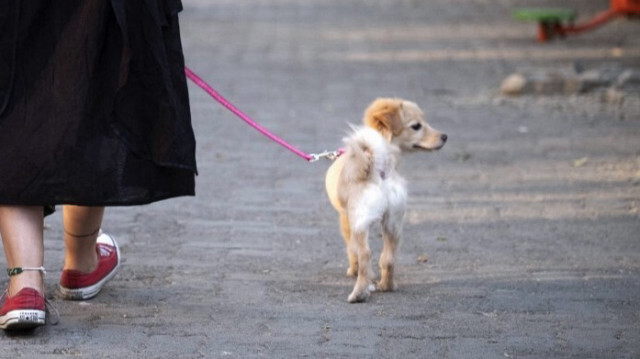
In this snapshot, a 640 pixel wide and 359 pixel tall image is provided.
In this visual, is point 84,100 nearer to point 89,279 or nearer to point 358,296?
point 89,279

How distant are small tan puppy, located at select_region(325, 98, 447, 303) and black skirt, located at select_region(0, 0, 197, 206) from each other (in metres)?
0.93

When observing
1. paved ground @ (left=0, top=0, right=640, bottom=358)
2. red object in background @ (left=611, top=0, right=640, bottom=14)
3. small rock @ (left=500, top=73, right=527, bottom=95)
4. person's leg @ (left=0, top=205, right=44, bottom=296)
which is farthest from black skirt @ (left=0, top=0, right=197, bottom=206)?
red object in background @ (left=611, top=0, right=640, bottom=14)

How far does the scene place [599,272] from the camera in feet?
18.8

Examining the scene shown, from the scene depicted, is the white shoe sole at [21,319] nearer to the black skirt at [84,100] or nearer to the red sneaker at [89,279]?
the black skirt at [84,100]

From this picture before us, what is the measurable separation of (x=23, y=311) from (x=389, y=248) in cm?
168

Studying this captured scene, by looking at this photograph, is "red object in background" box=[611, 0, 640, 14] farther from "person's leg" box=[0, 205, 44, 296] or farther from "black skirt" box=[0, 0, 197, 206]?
"person's leg" box=[0, 205, 44, 296]

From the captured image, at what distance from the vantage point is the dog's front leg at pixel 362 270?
5.12 m

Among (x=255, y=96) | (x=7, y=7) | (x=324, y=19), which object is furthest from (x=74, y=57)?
(x=324, y=19)

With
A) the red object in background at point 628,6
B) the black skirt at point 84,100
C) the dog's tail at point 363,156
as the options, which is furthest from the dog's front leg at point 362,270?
the red object in background at point 628,6

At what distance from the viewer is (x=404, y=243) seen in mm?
6402

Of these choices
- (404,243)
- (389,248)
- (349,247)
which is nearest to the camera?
(389,248)

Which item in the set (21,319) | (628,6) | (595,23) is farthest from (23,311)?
(595,23)

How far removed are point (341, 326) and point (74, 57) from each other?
148 centimetres

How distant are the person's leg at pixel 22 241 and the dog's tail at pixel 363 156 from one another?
4.51 ft
